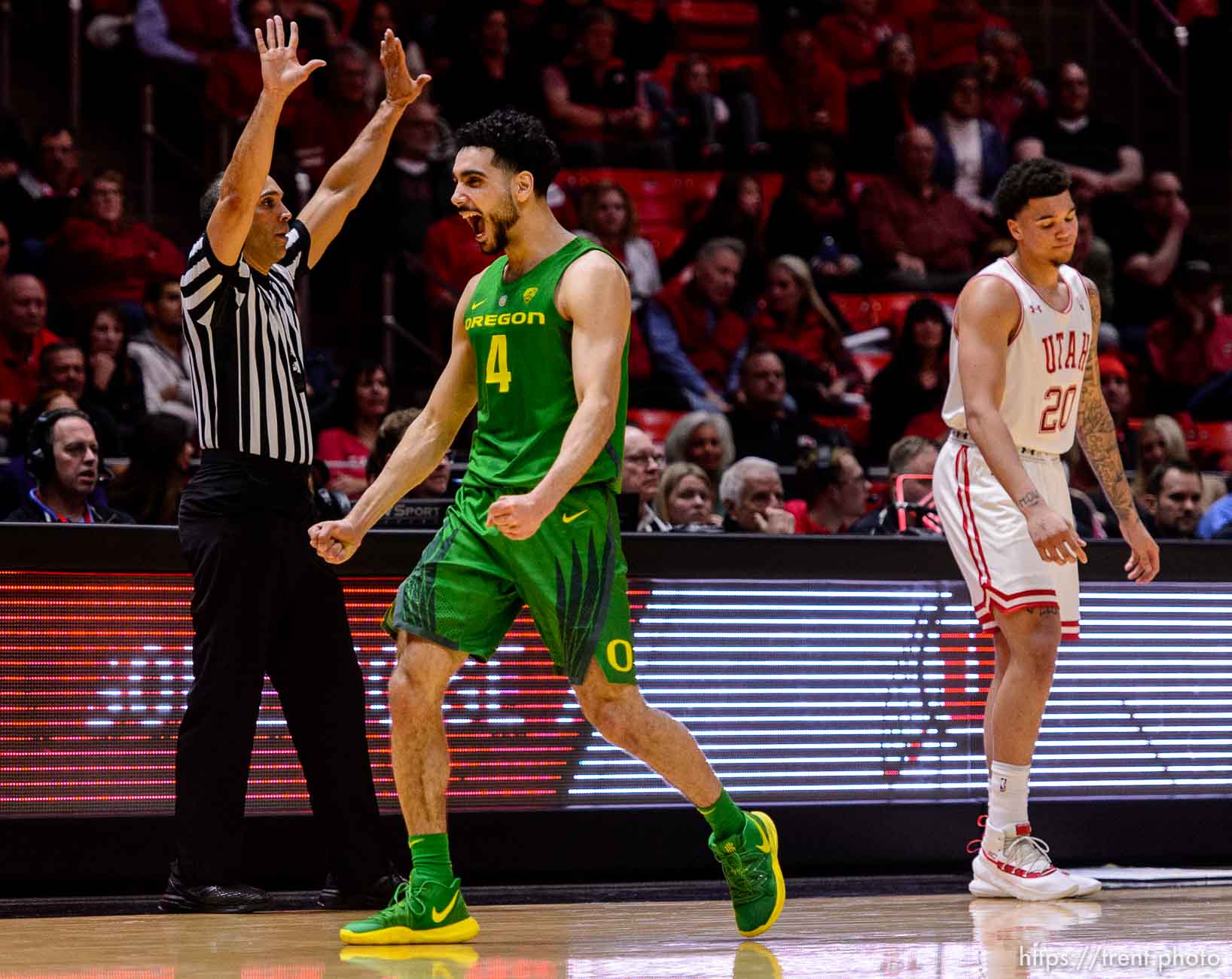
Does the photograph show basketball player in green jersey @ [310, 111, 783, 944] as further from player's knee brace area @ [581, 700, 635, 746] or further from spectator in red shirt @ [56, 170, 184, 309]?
spectator in red shirt @ [56, 170, 184, 309]

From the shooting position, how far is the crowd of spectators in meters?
7.98

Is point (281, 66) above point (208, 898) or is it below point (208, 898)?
above

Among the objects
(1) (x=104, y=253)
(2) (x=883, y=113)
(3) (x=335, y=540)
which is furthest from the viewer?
(2) (x=883, y=113)

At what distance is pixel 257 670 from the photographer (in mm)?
4871

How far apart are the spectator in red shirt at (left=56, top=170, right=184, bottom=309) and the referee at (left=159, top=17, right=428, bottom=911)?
15.3 ft

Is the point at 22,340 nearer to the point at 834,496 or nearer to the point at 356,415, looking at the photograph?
the point at 356,415

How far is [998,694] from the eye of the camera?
5.11 metres

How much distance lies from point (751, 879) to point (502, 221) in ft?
5.32

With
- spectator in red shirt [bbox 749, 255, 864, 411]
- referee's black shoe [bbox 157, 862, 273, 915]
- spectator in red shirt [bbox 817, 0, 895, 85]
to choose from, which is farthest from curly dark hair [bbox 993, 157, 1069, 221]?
spectator in red shirt [bbox 817, 0, 895, 85]

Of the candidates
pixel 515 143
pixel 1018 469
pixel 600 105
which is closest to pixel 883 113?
pixel 600 105

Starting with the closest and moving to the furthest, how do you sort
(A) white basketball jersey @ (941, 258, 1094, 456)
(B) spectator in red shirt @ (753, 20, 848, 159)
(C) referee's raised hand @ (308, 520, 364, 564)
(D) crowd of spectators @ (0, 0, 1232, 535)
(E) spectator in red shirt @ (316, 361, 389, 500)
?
(C) referee's raised hand @ (308, 520, 364, 564) → (A) white basketball jersey @ (941, 258, 1094, 456) → (D) crowd of spectators @ (0, 0, 1232, 535) → (E) spectator in red shirt @ (316, 361, 389, 500) → (B) spectator in red shirt @ (753, 20, 848, 159)

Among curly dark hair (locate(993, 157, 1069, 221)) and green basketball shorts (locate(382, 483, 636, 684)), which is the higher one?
curly dark hair (locate(993, 157, 1069, 221))

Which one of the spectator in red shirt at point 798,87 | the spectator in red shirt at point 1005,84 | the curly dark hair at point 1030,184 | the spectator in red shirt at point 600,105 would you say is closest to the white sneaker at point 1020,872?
the curly dark hair at point 1030,184

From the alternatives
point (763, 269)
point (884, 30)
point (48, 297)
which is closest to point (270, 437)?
point (48, 297)
